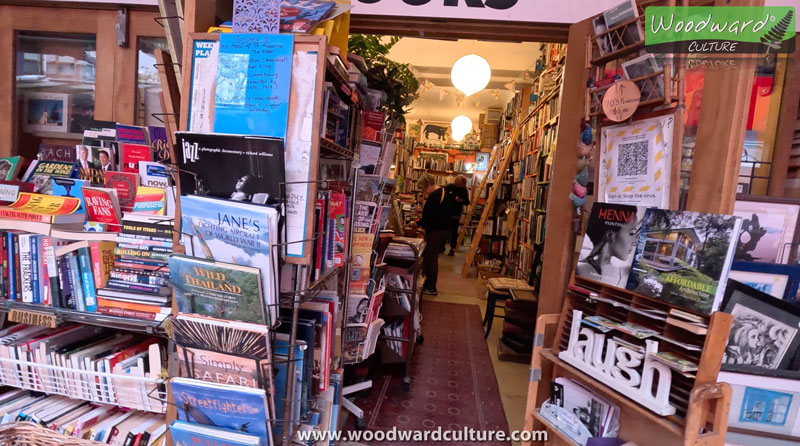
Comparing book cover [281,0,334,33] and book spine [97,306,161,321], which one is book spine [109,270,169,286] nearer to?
book spine [97,306,161,321]

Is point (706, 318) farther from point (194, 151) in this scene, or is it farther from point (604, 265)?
point (194, 151)

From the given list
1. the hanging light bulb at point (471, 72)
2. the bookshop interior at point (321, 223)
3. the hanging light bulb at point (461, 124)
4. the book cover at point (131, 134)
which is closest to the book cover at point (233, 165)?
the bookshop interior at point (321, 223)

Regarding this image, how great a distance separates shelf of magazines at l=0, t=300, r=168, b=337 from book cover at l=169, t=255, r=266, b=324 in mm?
283

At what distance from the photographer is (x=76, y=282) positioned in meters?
1.26

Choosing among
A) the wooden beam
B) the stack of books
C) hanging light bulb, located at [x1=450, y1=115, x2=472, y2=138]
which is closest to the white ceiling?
hanging light bulb, located at [x1=450, y1=115, x2=472, y2=138]

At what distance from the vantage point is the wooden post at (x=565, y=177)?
1619 mm

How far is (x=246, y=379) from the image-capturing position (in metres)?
1.00

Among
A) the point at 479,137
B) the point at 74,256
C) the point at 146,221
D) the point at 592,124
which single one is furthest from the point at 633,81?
the point at 479,137

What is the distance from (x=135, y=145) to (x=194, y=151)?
734 mm

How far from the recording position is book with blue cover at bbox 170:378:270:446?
98 cm

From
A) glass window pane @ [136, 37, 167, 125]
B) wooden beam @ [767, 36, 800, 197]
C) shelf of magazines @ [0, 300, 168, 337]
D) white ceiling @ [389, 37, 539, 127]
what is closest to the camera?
shelf of magazines @ [0, 300, 168, 337]

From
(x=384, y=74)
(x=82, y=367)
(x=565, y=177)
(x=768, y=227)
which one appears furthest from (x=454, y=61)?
(x=82, y=367)

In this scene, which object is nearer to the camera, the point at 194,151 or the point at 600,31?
the point at 194,151

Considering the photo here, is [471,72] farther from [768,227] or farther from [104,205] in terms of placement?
[104,205]
